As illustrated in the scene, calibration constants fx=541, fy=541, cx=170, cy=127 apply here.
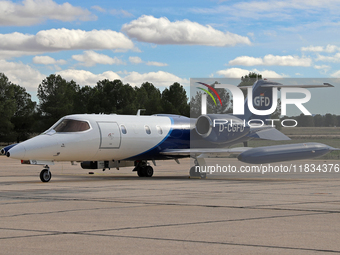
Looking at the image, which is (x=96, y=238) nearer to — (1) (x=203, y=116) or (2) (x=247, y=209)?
(2) (x=247, y=209)

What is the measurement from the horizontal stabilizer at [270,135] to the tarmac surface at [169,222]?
1012cm

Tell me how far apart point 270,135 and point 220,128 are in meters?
2.80

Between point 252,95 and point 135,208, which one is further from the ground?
point 252,95

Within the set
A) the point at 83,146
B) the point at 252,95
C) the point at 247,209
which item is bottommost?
the point at 247,209

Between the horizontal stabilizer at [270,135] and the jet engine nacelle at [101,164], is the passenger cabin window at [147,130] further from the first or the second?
the horizontal stabilizer at [270,135]

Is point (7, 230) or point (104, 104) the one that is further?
point (104, 104)

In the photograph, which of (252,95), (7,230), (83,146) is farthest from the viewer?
(252,95)

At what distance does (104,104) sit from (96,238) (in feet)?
253

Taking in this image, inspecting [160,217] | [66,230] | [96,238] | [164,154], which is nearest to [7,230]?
[66,230]

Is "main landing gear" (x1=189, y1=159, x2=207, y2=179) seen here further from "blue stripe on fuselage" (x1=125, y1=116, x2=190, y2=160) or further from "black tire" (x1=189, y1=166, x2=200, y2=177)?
"blue stripe on fuselage" (x1=125, y1=116, x2=190, y2=160)

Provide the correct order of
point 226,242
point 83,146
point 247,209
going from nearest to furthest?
point 226,242, point 247,209, point 83,146

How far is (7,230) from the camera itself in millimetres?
9156

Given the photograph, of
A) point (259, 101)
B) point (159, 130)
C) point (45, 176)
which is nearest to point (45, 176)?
point (45, 176)

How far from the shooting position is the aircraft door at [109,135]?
75.0ft
